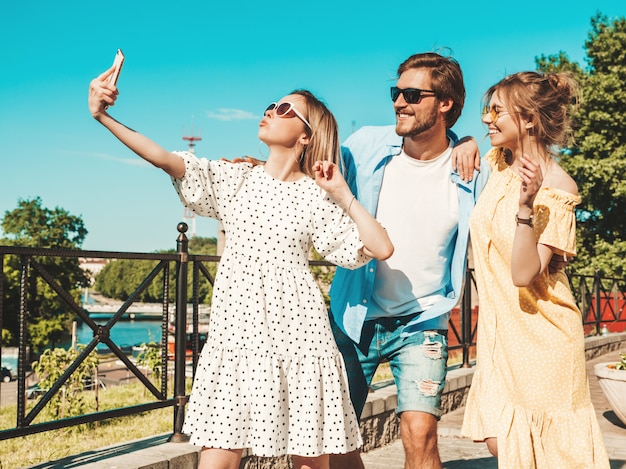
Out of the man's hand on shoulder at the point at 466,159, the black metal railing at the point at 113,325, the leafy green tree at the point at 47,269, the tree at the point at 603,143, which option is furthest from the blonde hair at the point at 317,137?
the leafy green tree at the point at 47,269

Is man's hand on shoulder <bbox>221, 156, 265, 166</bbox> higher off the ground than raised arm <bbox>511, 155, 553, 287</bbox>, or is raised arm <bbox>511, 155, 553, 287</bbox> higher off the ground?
man's hand on shoulder <bbox>221, 156, 265, 166</bbox>

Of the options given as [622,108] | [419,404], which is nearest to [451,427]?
[419,404]

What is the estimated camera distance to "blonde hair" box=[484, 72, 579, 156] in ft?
9.15

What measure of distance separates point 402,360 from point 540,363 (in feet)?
2.36

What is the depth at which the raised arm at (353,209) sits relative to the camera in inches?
108

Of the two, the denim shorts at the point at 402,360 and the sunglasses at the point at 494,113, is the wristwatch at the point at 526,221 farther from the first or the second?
the denim shorts at the point at 402,360

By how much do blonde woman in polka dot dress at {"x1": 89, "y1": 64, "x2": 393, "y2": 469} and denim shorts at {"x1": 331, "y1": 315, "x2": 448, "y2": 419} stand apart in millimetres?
385

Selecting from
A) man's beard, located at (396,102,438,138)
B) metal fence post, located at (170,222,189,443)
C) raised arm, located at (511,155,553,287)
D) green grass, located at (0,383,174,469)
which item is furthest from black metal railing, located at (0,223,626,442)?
raised arm, located at (511,155,553,287)

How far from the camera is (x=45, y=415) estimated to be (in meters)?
7.52

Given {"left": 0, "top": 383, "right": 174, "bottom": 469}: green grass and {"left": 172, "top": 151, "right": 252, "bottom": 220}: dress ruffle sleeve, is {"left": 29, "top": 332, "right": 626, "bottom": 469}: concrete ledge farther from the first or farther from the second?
{"left": 172, "top": 151, "right": 252, "bottom": 220}: dress ruffle sleeve

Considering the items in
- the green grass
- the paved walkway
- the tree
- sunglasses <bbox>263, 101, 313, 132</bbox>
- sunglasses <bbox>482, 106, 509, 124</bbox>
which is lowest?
the paved walkway

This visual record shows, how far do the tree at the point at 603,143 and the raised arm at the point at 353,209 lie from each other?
21671 mm

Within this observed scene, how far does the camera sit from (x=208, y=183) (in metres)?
2.81

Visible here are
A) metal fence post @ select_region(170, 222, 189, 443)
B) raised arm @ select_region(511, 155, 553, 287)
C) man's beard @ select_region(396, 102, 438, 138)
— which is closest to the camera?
raised arm @ select_region(511, 155, 553, 287)
